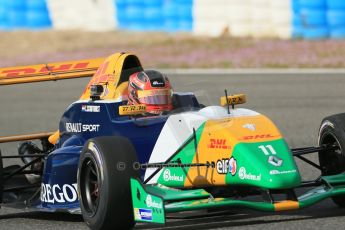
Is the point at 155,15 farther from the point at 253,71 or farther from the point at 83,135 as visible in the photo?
the point at 83,135

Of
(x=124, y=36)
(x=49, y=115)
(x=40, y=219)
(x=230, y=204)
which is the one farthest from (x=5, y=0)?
(x=230, y=204)

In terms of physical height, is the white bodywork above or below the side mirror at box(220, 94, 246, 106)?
below

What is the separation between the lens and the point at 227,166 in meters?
Answer: 6.45

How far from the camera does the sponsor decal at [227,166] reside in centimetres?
639

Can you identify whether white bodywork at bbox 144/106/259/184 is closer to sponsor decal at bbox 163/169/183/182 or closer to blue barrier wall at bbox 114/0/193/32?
sponsor decal at bbox 163/169/183/182

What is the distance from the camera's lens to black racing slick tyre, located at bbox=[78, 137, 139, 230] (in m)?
6.37

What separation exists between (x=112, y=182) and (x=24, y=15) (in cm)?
2179

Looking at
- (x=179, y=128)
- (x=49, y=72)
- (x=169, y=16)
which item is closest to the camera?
(x=179, y=128)

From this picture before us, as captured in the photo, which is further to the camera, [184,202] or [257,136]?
[257,136]

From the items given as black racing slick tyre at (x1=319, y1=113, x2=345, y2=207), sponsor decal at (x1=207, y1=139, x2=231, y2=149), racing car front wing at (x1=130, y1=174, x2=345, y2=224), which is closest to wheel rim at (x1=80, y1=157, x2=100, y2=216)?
racing car front wing at (x1=130, y1=174, x2=345, y2=224)

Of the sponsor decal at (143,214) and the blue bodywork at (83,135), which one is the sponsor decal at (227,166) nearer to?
the sponsor decal at (143,214)

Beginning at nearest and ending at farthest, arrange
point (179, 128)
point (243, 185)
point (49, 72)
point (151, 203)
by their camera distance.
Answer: point (151, 203), point (243, 185), point (179, 128), point (49, 72)

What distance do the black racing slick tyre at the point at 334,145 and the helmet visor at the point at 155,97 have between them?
123 centimetres

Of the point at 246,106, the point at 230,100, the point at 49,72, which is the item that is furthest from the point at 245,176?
the point at 246,106
